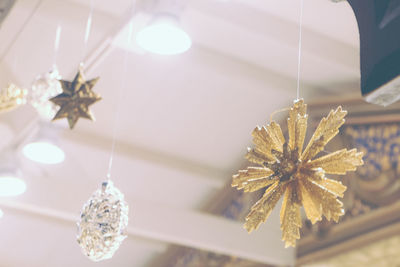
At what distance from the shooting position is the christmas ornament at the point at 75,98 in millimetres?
2494

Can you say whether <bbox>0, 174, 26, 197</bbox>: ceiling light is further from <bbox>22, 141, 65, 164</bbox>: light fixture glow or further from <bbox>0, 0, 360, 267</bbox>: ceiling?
<bbox>22, 141, 65, 164</bbox>: light fixture glow

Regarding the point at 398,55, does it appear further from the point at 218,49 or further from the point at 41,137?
the point at 218,49

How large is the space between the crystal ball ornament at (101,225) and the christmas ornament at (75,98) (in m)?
0.55

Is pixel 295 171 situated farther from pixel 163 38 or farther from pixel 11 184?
pixel 11 184

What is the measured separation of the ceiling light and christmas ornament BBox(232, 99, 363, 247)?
4.01m

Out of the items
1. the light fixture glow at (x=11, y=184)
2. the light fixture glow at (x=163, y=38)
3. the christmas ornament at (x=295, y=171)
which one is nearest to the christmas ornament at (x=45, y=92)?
the light fixture glow at (x=163, y=38)

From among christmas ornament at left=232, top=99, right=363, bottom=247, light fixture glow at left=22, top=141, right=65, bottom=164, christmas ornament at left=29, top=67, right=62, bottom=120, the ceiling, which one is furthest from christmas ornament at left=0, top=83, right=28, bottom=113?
light fixture glow at left=22, top=141, right=65, bottom=164

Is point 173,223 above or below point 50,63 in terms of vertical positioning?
below

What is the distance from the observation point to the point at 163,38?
339 centimetres

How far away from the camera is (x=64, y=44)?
17.6 ft

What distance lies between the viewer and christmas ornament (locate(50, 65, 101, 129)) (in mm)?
2494

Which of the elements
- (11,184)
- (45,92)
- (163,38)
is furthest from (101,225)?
(11,184)

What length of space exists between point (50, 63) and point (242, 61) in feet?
4.84

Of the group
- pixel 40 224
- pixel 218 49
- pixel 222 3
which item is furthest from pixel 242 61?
pixel 40 224
